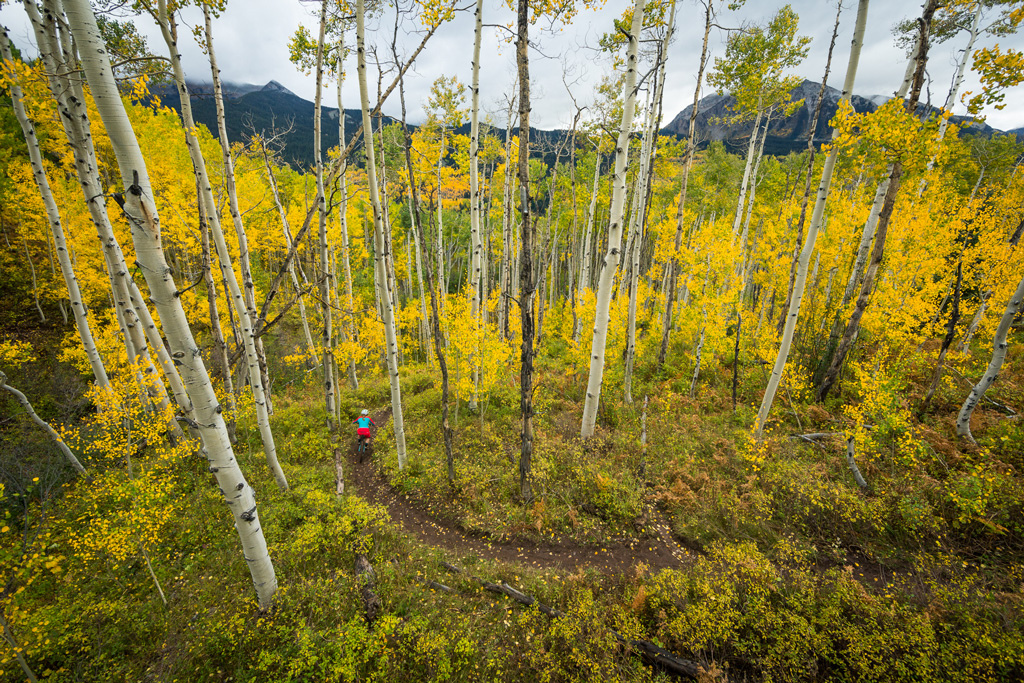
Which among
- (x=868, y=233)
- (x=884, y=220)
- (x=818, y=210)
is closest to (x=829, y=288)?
(x=868, y=233)

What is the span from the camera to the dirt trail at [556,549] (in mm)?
5883

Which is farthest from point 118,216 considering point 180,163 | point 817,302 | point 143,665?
point 817,302

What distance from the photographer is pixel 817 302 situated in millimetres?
11836

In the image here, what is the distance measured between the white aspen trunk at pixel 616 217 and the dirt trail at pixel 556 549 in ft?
8.44

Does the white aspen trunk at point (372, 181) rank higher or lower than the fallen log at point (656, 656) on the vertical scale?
higher

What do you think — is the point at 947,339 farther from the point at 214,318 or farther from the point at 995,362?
the point at 214,318

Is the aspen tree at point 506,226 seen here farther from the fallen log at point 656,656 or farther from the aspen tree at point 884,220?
the aspen tree at point 884,220

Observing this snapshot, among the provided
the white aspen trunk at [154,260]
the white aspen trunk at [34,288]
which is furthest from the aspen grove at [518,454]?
the white aspen trunk at [34,288]

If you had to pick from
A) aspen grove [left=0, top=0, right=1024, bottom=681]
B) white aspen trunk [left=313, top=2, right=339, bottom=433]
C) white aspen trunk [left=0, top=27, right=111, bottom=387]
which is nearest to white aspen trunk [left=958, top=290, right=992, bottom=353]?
aspen grove [left=0, top=0, right=1024, bottom=681]

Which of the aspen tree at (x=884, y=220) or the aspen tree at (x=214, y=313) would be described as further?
the aspen tree at (x=214, y=313)

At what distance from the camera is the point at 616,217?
6.54 meters

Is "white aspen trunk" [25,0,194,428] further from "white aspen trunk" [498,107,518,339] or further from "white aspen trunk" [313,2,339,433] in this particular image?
"white aspen trunk" [498,107,518,339]

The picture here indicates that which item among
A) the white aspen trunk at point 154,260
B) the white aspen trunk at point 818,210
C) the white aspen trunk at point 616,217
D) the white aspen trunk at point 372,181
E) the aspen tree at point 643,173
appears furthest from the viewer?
the aspen tree at point 643,173

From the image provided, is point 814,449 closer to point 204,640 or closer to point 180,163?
point 204,640
